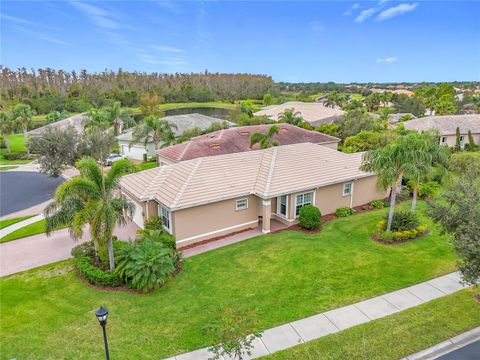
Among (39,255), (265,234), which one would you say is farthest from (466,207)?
(39,255)

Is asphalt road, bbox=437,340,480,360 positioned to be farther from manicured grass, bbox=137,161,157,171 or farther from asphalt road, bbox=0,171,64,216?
manicured grass, bbox=137,161,157,171

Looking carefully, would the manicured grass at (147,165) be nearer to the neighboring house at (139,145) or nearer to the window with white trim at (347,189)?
the neighboring house at (139,145)

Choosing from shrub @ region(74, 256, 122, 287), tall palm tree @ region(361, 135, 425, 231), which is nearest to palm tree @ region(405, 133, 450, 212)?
tall palm tree @ region(361, 135, 425, 231)

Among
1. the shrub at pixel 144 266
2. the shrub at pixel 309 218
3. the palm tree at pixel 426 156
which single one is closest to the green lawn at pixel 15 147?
the shrub at pixel 144 266

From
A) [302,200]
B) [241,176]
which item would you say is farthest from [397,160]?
[241,176]

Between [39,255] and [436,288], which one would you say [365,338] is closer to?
[436,288]

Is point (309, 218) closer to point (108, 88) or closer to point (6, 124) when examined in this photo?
point (6, 124)
